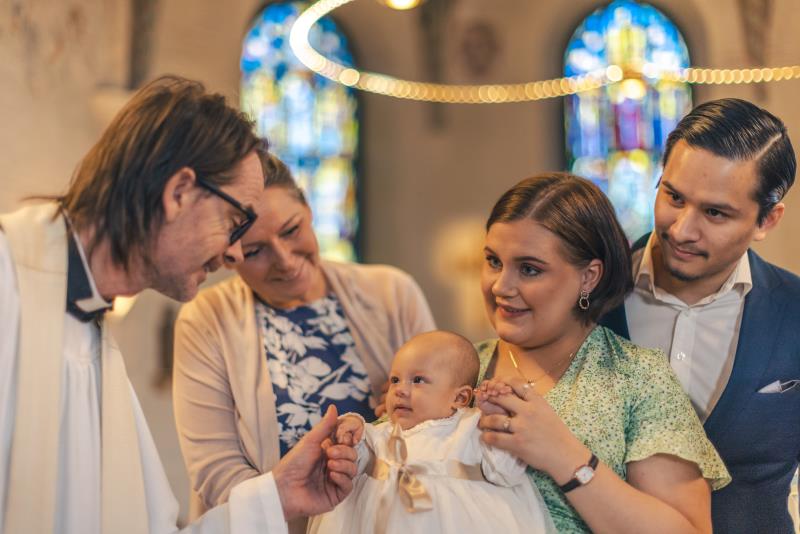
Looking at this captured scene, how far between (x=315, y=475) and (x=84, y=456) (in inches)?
22.8

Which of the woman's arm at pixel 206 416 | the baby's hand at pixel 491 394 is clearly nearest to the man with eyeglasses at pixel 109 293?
the baby's hand at pixel 491 394

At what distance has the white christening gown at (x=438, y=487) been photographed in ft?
8.01

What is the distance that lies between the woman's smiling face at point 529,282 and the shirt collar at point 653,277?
38cm

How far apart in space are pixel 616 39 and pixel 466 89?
1507 mm

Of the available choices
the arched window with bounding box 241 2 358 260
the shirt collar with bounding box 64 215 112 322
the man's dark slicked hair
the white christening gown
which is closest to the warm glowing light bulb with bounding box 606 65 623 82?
the arched window with bounding box 241 2 358 260

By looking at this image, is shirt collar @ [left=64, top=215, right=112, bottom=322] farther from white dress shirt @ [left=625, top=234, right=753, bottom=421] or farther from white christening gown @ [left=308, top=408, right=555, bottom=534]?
white dress shirt @ [left=625, top=234, right=753, bottom=421]

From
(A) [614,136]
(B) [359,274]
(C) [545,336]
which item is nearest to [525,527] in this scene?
(C) [545,336]

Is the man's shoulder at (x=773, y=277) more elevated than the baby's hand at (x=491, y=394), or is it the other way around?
the man's shoulder at (x=773, y=277)

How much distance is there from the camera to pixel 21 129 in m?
6.68

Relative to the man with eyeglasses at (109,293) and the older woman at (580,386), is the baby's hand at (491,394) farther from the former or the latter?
the man with eyeglasses at (109,293)

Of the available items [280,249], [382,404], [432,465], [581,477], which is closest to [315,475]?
[432,465]

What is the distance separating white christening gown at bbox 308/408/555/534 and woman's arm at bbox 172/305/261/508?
598 millimetres

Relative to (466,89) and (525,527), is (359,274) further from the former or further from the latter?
(466,89)

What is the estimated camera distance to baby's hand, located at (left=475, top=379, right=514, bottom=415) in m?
2.43
